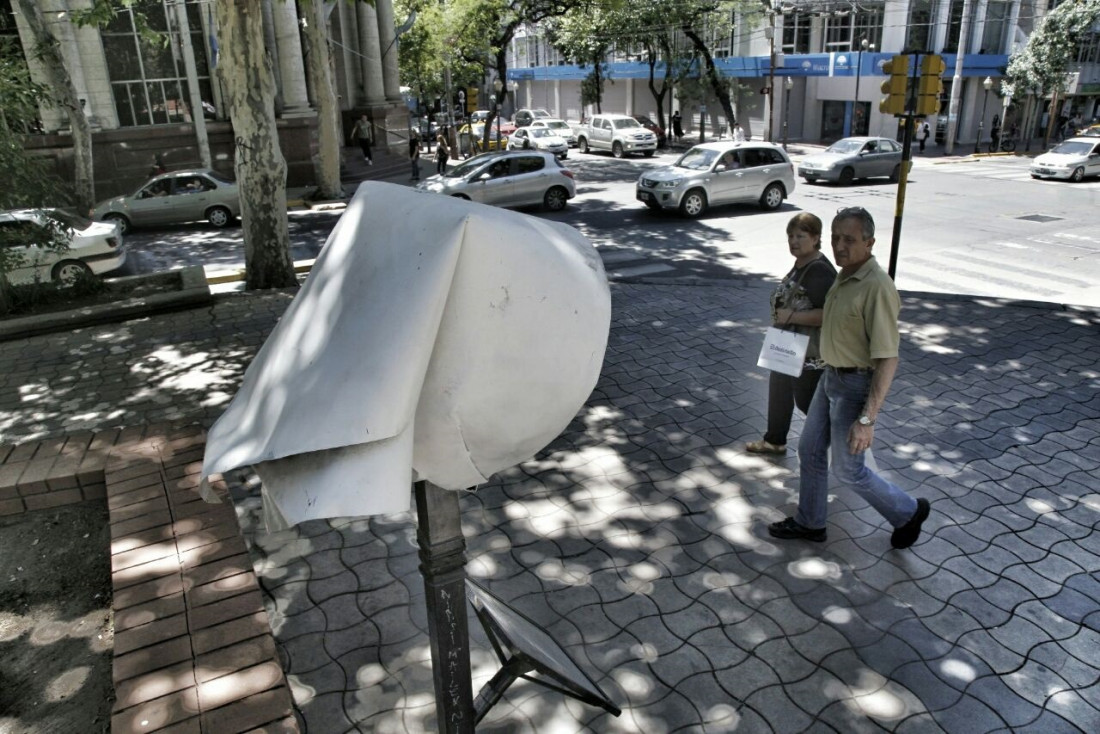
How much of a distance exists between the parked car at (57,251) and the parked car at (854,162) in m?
19.2

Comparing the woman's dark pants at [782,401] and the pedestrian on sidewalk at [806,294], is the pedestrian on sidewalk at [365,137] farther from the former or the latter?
the pedestrian on sidewalk at [806,294]

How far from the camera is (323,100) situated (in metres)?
20.6

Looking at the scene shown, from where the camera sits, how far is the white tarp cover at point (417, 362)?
1.63 meters

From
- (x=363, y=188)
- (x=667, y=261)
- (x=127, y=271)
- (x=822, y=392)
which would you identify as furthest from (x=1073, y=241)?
(x=127, y=271)

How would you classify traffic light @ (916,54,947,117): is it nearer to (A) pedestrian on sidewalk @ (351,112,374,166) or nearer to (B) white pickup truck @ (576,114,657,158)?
(A) pedestrian on sidewalk @ (351,112,374,166)

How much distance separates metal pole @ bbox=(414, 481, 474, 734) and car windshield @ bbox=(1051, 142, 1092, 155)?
95.0 ft

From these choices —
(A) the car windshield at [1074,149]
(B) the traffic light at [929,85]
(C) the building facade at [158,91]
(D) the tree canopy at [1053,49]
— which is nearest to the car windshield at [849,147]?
(A) the car windshield at [1074,149]

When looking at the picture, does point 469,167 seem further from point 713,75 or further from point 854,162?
point 713,75

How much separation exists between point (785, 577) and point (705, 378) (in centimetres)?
301

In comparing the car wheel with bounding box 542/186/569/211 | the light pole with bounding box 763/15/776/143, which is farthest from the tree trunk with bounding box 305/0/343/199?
the light pole with bounding box 763/15/776/143

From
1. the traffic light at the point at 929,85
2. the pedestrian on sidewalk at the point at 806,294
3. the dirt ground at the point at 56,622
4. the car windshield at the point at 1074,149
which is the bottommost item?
the dirt ground at the point at 56,622

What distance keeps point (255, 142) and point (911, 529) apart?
352 inches

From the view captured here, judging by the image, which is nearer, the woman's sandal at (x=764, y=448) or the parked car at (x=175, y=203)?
the woman's sandal at (x=764, y=448)

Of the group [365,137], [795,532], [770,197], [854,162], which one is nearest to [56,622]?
[795,532]
